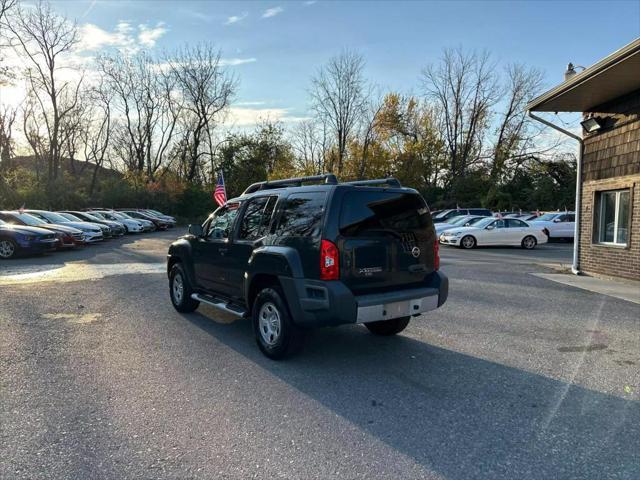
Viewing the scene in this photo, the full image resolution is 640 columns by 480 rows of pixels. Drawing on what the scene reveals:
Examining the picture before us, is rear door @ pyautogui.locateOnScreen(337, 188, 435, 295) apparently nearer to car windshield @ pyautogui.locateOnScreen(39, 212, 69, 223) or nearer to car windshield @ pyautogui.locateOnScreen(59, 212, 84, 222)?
car windshield @ pyautogui.locateOnScreen(39, 212, 69, 223)

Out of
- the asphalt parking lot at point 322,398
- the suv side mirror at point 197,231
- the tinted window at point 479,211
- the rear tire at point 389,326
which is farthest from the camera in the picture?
the tinted window at point 479,211

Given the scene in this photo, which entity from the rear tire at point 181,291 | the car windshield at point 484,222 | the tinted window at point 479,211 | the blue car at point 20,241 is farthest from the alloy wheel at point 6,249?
the tinted window at point 479,211

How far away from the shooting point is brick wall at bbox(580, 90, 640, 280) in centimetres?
1030

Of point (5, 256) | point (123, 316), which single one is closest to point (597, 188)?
point (123, 316)

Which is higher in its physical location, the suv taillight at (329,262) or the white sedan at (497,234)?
the suv taillight at (329,262)

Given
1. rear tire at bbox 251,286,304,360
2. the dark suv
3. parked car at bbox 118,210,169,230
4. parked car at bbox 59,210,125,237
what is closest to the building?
the dark suv

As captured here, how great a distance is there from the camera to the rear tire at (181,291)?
283 inches

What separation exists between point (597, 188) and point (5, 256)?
17.5 metres

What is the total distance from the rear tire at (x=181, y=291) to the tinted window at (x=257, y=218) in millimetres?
1763

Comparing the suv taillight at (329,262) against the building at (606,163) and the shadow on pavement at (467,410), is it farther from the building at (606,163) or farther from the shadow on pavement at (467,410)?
the building at (606,163)

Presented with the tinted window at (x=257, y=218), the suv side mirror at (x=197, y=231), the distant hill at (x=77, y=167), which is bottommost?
the suv side mirror at (x=197, y=231)

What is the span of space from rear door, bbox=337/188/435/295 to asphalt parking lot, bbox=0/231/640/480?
955mm

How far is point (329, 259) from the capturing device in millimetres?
4609

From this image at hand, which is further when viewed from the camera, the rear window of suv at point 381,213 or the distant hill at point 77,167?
the distant hill at point 77,167
